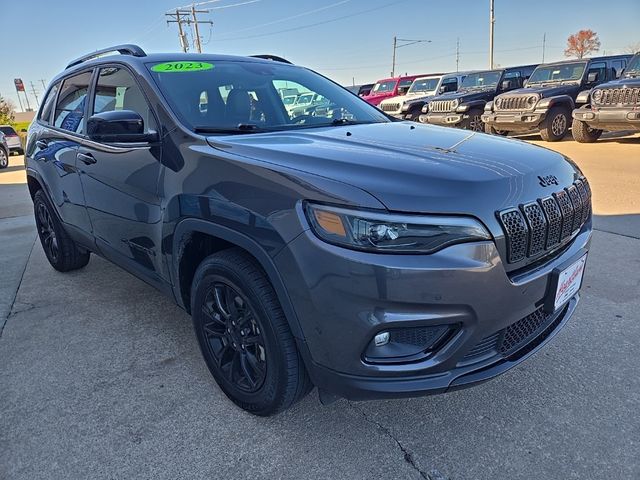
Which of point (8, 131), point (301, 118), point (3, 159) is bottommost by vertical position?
point (3, 159)

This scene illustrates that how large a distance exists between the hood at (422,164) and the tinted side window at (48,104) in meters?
2.61

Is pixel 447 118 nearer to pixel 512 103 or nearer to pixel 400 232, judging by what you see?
pixel 512 103

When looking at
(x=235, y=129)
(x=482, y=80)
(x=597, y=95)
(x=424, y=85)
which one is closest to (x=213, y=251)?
(x=235, y=129)

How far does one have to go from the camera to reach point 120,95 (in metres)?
2.97

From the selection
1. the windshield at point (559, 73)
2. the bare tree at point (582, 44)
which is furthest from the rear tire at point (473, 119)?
the bare tree at point (582, 44)

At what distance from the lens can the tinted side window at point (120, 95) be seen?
266 centimetres

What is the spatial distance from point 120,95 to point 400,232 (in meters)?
2.18

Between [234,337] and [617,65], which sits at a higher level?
[617,65]

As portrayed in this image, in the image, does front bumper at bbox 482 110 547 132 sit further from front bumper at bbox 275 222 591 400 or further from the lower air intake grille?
front bumper at bbox 275 222 591 400

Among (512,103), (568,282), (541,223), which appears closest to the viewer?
(541,223)

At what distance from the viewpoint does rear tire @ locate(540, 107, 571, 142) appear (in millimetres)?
11703

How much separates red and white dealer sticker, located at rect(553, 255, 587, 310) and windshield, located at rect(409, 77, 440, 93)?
16335mm

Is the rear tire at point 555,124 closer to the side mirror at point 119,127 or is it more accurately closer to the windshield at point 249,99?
the windshield at point 249,99

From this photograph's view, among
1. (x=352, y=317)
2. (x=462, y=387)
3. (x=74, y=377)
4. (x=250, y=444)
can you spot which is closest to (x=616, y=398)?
(x=462, y=387)
